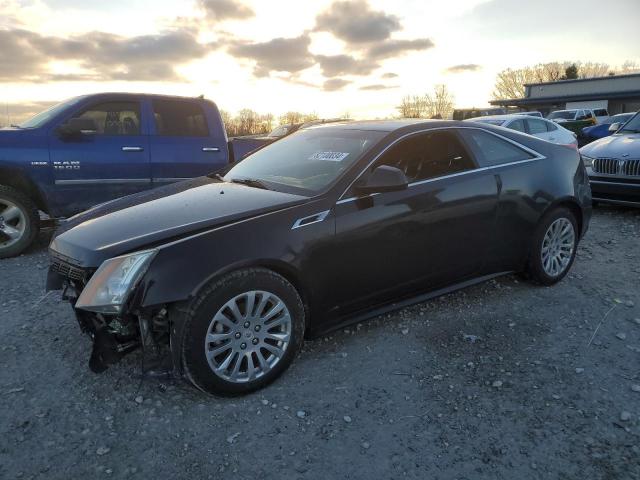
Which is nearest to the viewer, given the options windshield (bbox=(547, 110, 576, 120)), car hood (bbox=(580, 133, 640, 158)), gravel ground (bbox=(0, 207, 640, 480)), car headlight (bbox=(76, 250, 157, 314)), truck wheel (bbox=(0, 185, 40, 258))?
gravel ground (bbox=(0, 207, 640, 480))

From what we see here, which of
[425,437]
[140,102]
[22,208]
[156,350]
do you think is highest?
[140,102]

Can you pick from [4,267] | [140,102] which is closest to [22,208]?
[4,267]

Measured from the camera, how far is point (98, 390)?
3.00m

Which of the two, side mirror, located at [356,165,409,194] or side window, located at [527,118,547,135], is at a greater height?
side window, located at [527,118,547,135]

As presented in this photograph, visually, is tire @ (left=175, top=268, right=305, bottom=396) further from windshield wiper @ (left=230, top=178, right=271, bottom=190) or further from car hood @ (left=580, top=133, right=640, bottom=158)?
car hood @ (left=580, top=133, right=640, bottom=158)

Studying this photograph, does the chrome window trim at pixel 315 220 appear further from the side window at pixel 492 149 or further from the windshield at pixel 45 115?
the windshield at pixel 45 115

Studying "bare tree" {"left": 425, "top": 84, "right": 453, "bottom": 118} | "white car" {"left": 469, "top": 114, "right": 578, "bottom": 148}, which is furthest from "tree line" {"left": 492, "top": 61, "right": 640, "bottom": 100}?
"white car" {"left": 469, "top": 114, "right": 578, "bottom": 148}

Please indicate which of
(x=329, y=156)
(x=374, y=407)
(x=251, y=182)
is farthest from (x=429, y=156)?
(x=374, y=407)

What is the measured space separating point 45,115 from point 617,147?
7736 mm

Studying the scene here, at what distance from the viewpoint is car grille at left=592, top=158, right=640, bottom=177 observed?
22.2 ft

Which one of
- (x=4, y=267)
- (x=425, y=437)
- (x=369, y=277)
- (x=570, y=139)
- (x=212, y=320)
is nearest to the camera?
(x=425, y=437)

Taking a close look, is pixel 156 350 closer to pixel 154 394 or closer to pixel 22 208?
pixel 154 394

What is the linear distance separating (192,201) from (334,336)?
141cm

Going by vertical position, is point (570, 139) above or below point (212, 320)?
above
